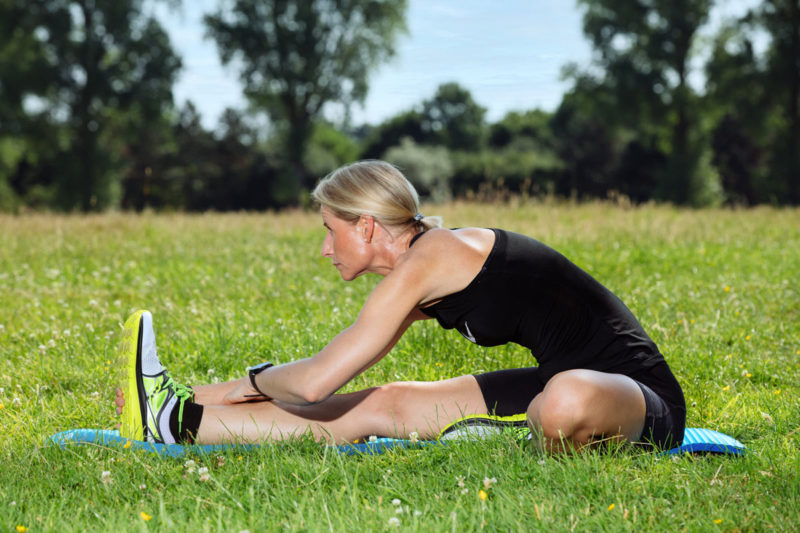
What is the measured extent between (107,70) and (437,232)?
30543 millimetres

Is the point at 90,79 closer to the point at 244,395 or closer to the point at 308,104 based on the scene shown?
the point at 308,104

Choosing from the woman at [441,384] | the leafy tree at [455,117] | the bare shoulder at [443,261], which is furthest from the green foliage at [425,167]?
the bare shoulder at [443,261]

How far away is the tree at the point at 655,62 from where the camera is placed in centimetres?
3184

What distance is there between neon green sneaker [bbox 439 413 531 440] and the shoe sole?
4.55 ft

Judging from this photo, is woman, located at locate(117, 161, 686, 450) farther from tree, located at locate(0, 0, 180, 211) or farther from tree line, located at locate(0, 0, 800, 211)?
tree, located at locate(0, 0, 180, 211)

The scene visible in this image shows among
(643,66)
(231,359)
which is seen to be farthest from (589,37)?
(231,359)

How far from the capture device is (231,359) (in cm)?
460

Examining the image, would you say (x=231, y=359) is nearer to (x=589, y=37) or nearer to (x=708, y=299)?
(x=708, y=299)

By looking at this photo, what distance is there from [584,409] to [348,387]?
179cm

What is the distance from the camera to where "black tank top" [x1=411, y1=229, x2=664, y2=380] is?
2.92m

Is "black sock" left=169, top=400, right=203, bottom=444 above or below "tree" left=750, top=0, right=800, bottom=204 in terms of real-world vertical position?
below

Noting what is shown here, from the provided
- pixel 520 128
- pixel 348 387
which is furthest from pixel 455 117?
pixel 348 387

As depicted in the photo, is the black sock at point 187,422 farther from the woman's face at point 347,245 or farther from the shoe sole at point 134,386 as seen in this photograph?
the woman's face at point 347,245

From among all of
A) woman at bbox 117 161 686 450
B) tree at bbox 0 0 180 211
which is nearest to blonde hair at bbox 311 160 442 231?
woman at bbox 117 161 686 450
